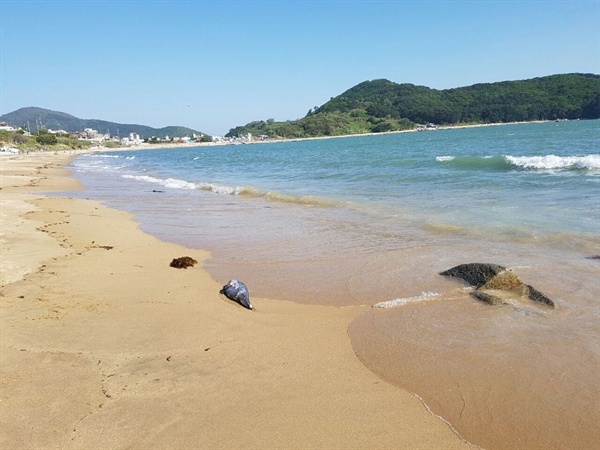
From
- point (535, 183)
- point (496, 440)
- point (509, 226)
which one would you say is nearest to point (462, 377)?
point (496, 440)

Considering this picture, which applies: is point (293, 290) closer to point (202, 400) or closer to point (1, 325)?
point (202, 400)

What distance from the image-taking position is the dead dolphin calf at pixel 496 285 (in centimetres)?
554

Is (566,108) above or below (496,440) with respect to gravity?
above

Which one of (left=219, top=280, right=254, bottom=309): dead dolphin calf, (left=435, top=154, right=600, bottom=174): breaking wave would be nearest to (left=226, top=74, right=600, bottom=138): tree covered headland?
(left=435, top=154, right=600, bottom=174): breaking wave

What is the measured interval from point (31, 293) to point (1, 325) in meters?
1.17

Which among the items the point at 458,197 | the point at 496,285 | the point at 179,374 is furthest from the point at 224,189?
the point at 179,374

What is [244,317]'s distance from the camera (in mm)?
5305

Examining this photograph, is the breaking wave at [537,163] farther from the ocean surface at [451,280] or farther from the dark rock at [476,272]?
the dark rock at [476,272]

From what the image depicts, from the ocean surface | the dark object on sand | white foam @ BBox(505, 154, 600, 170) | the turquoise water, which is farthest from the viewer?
white foam @ BBox(505, 154, 600, 170)

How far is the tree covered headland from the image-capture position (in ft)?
448

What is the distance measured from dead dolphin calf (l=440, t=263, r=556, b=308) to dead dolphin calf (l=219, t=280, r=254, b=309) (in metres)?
2.99

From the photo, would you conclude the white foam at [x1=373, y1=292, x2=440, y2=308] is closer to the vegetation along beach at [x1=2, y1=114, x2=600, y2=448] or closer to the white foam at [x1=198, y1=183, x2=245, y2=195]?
the vegetation along beach at [x1=2, y1=114, x2=600, y2=448]

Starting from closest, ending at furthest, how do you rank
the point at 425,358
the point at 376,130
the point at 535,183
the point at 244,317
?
the point at 425,358, the point at 244,317, the point at 535,183, the point at 376,130

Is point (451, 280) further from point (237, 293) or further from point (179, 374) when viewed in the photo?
point (179, 374)
